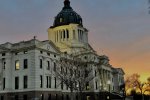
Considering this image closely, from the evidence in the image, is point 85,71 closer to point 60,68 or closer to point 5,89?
point 60,68

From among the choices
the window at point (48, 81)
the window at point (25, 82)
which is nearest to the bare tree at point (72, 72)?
the window at point (48, 81)

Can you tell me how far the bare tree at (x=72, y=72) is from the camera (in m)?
86.1

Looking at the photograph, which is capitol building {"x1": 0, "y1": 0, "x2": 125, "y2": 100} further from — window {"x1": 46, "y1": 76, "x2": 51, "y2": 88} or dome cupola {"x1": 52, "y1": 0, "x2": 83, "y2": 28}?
dome cupola {"x1": 52, "y1": 0, "x2": 83, "y2": 28}

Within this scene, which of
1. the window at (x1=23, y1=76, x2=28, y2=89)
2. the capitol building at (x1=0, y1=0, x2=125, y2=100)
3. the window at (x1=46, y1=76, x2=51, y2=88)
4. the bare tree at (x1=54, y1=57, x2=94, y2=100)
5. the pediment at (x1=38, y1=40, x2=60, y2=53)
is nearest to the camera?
the capitol building at (x1=0, y1=0, x2=125, y2=100)

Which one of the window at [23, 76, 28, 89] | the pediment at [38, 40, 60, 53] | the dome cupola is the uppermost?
the dome cupola

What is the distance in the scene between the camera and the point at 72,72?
8900 cm

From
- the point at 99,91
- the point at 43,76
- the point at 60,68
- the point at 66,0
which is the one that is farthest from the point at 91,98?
the point at 66,0

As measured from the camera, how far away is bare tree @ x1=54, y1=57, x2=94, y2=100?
86125 mm

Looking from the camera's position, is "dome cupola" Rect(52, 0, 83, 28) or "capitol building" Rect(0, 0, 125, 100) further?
"dome cupola" Rect(52, 0, 83, 28)

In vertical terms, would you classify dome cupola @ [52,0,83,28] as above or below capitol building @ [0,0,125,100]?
above

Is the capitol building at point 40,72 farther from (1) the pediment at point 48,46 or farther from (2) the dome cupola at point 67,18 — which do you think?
(2) the dome cupola at point 67,18

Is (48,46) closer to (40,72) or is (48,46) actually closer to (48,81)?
(40,72)

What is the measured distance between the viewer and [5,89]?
82250 mm

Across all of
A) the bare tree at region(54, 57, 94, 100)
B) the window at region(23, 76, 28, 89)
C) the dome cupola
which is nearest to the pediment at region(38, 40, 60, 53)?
the bare tree at region(54, 57, 94, 100)
